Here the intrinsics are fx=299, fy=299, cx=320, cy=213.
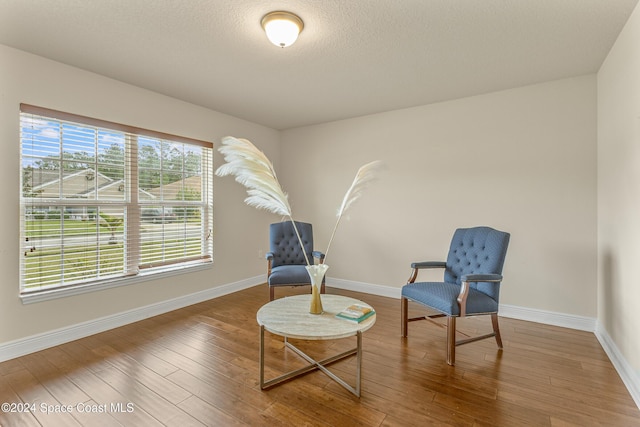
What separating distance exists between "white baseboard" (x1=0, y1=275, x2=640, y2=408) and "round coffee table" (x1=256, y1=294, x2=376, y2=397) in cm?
166

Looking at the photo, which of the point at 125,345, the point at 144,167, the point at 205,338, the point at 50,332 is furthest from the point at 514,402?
the point at 144,167

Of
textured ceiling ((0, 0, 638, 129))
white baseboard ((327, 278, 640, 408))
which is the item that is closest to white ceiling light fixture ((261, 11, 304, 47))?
textured ceiling ((0, 0, 638, 129))

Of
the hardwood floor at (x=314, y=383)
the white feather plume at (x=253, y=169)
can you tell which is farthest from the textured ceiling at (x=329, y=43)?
the hardwood floor at (x=314, y=383)

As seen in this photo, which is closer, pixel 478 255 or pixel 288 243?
pixel 478 255

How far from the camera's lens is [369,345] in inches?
97.9

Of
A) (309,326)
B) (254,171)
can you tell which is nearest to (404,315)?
(309,326)

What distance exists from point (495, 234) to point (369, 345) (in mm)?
1429

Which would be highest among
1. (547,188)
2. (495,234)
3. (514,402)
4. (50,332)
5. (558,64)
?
(558,64)

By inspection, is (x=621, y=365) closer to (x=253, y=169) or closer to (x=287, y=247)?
(x=253, y=169)

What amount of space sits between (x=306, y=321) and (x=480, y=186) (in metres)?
2.49

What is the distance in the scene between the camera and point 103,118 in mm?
2783

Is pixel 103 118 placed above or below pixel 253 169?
above

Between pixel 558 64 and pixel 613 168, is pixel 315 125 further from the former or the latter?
pixel 613 168

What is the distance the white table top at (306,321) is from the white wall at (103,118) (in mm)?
1769
